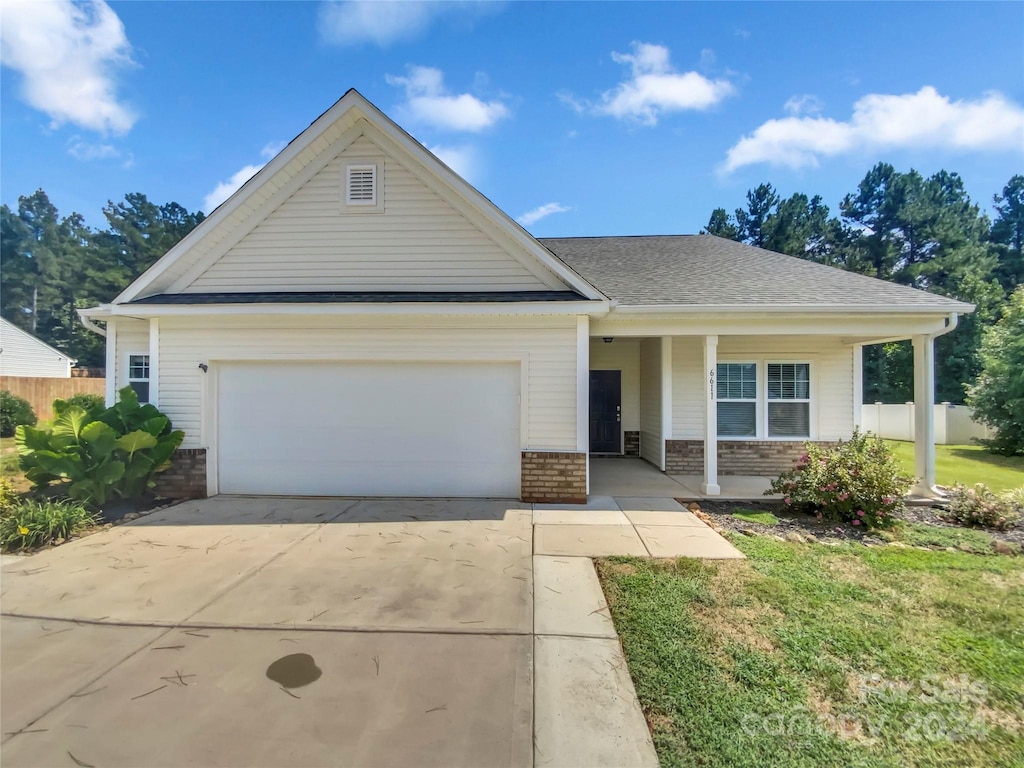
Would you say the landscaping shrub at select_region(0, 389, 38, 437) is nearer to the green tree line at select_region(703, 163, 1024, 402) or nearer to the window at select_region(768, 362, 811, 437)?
the window at select_region(768, 362, 811, 437)

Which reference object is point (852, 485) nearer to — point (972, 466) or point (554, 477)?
point (554, 477)

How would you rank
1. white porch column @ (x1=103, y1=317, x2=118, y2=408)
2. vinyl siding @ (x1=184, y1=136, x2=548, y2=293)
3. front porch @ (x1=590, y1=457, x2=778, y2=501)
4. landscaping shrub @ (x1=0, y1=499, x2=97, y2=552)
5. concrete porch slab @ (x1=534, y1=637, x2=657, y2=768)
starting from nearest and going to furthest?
concrete porch slab @ (x1=534, y1=637, x2=657, y2=768) → landscaping shrub @ (x1=0, y1=499, x2=97, y2=552) → vinyl siding @ (x1=184, y1=136, x2=548, y2=293) → front porch @ (x1=590, y1=457, x2=778, y2=501) → white porch column @ (x1=103, y1=317, x2=118, y2=408)

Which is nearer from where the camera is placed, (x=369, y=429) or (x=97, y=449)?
(x=97, y=449)

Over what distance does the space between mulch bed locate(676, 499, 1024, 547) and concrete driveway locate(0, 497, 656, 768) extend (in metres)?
2.82

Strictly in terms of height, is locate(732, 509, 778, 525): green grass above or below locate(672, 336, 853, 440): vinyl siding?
below

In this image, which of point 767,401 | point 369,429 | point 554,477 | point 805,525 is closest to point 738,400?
point 767,401

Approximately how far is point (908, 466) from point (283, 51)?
A: 49.4 ft

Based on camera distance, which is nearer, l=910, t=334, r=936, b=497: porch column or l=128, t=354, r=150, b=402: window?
l=910, t=334, r=936, b=497: porch column

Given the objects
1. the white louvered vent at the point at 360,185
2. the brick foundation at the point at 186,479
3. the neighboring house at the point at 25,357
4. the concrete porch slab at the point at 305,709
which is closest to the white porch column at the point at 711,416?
the concrete porch slab at the point at 305,709

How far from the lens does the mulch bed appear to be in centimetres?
568

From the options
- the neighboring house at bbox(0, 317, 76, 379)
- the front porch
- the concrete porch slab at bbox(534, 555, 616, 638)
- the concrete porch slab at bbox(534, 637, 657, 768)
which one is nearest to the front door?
the front porch

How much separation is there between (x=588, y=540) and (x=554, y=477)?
5.49 feet

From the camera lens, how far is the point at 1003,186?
1496 inches

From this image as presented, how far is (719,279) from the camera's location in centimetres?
859
